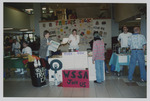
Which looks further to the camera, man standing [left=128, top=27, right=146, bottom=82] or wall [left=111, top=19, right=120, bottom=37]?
wall [left=111, top=19, right=120, bottom=37]

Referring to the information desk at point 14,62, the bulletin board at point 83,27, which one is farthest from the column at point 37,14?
the information desk at point 14,62

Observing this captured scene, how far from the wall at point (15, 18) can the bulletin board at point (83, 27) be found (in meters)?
2.26

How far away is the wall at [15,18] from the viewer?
961 centimetres

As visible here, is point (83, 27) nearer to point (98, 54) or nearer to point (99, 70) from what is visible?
point (98, 54)

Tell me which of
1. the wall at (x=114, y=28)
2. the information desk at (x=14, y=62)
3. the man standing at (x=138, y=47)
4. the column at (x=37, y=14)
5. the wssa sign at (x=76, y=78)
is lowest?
the wssa sign at (x=76, y=78)

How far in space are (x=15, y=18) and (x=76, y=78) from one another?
8355mm

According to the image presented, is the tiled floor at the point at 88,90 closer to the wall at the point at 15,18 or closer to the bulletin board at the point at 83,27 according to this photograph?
the bulletin board at the point at 83,27

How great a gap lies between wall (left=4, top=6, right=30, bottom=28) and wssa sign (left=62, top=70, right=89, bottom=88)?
684cm

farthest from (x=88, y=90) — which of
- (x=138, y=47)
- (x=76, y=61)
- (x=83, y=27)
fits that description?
(x=83, y=27)

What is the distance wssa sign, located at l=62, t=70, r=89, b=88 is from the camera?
4.19 metres

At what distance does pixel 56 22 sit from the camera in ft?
31.5

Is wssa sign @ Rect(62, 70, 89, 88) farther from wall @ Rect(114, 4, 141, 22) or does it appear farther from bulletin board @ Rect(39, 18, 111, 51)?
bulletin board @ Rect(39, 18, 111, 51)

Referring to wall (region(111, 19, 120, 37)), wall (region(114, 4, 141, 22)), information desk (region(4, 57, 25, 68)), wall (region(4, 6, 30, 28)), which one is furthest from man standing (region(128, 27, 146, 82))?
wall (region(4, 6, 30, 28))

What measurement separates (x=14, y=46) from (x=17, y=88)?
537 centimetres
